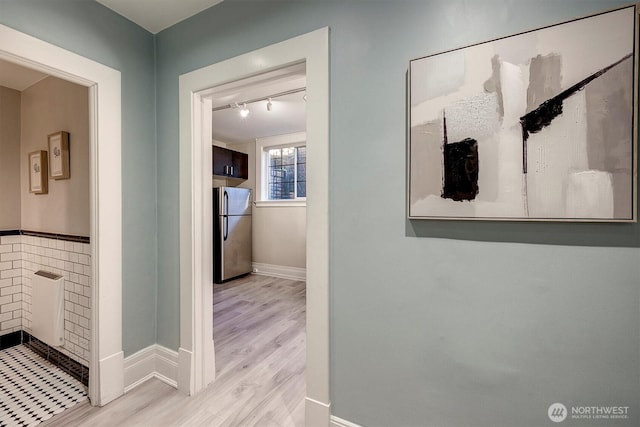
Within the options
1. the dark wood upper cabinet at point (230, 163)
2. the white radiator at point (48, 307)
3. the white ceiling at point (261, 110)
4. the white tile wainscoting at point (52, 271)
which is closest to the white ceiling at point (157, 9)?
the white ceiling at point (261, 110)

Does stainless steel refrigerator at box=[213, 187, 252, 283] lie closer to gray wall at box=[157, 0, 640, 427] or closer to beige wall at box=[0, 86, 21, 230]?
beige wall at box=[0, 86, 21, 230]

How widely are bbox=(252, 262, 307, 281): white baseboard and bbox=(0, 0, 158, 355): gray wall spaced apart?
2.77 metres

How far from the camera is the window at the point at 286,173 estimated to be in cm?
479

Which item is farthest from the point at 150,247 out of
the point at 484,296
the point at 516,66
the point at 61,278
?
the point at 516,66

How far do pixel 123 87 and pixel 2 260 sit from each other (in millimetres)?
2013

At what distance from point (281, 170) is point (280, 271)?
1795 millimetres

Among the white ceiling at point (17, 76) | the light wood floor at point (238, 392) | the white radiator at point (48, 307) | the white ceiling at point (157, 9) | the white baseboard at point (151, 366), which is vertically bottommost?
the light wood floor at point (238, 392)

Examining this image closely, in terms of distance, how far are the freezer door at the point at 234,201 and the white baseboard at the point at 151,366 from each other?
263cm

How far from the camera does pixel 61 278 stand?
2.09 metres

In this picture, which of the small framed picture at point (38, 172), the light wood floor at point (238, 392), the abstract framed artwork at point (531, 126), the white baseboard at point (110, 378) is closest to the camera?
the abstract framed artwork at point (531, 126)

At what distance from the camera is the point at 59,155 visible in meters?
2.06

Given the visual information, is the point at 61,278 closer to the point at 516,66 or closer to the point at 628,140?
the point at 516,66

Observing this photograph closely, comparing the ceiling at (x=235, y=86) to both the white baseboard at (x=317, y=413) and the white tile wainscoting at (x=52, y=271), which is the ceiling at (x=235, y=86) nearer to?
the white tile wainscoting at (x=52, y=271)

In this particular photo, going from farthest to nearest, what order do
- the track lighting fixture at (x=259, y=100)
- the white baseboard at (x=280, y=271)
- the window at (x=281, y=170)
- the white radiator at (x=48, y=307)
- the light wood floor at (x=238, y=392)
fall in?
the window at (x=281, y=170)
the white baseboard at (x=280, y=271)
the track lighting fixture at (x=259, y=100)
the white radiator at (x=48, y=307)
the light wood floor at (x=238, y=392)
